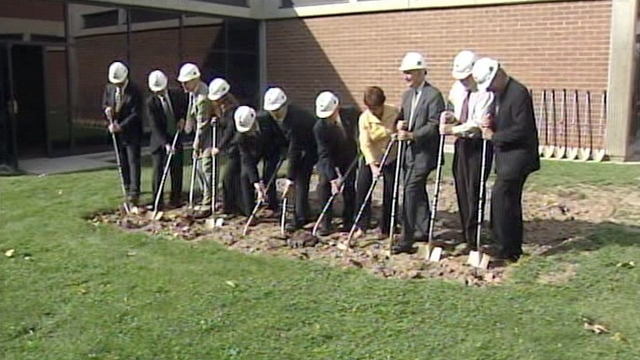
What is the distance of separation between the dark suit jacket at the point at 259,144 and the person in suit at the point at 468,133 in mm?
2046

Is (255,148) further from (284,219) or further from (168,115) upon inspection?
(168,115)

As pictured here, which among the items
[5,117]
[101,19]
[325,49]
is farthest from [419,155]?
[325,49]

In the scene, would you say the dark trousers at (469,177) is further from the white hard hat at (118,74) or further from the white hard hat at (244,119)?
the white hard hat at (118,74)

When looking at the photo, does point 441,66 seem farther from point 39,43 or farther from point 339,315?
point 339,315

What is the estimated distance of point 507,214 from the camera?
5.72 m

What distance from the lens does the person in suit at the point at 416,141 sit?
599cm

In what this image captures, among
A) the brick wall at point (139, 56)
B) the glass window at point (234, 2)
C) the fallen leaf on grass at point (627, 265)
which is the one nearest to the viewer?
the fallen leaf on grass at point (627, 265)

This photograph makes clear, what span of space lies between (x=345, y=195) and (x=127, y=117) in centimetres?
286

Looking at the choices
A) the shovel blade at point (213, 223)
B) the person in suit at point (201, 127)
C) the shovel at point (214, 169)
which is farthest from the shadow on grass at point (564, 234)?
the person in suit at point (201, 127)

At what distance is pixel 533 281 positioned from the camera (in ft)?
17.1

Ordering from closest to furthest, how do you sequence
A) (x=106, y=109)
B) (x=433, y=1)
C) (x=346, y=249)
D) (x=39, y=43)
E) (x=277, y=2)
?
(x=346, y=249) < (x=106, y=109) < (x=39, y=43) < (x=433, y=1) < (x=277, y=2)

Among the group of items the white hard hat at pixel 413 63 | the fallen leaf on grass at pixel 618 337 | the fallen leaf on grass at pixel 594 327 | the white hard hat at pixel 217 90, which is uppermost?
the white hard hat at pixel 413 63

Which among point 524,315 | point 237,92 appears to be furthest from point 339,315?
point 237,92

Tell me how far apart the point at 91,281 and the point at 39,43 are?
31.5 feet
